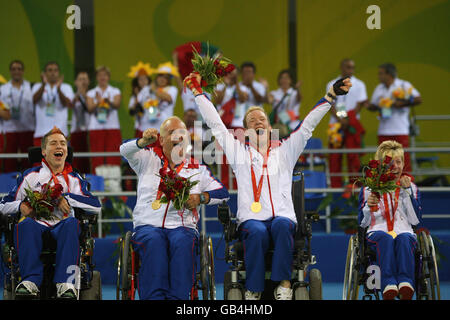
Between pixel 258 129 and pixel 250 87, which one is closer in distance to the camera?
pixel 258 129

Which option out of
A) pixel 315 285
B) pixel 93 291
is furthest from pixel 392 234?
pixel 93 291

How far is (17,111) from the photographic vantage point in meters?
8.62

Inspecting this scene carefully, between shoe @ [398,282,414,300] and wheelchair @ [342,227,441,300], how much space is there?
20cm

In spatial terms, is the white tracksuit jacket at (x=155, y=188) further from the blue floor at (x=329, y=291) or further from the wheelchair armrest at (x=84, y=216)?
the blue floor at (x=329, y=291)

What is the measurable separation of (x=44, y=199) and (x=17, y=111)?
4189 millimetres

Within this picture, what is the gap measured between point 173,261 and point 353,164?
4492 mm

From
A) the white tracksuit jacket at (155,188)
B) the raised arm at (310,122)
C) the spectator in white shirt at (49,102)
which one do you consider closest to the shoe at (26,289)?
the white tracksuit jacket at (155,188)

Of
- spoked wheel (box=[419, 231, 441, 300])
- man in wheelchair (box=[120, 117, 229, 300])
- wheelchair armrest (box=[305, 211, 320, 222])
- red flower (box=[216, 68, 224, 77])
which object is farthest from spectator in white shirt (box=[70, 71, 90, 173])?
spoked wheel (box=[419, 231, 441, 300])

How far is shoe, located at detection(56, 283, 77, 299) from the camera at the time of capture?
4465mm

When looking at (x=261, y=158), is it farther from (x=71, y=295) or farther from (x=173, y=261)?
(x=71, y=295)

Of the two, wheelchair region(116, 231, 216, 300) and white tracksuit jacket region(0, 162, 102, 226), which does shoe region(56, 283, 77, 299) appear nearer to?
wheelchair region(116, 231, 216, 300)

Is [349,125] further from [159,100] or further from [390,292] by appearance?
[390,292]

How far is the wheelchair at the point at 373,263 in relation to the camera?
4727 millimetres

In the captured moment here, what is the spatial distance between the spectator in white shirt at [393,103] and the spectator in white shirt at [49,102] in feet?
12.4
